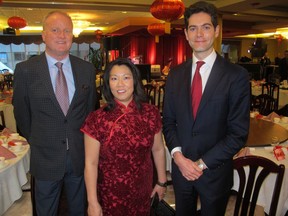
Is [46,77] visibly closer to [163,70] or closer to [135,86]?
[135,86]

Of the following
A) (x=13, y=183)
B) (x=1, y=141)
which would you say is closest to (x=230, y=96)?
(x=13, y=183)

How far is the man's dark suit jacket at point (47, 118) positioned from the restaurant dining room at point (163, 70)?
0.64 feet

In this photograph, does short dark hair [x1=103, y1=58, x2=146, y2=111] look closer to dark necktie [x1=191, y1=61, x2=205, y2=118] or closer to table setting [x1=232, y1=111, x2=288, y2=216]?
dark necktie [x1=191, y1=61, x2=205, y2=118]

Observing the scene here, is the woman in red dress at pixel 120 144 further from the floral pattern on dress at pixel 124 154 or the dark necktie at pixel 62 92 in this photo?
the dark necktie at pixel 62 92

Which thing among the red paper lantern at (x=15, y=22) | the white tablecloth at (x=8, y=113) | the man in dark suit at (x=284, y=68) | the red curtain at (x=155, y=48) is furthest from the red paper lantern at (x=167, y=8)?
the red curtain at (x=155, y=48)

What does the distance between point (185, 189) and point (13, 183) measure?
4.52 feet

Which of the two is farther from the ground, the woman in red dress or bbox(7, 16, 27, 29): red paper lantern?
bbox(7, 16, 27, 29): red paper lantern

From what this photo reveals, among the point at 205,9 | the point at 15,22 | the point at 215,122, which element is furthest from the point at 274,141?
the point at 15,22

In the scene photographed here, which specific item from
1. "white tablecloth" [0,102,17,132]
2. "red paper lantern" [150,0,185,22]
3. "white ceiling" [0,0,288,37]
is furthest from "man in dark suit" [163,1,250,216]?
"white ceiling" [0,0,288,37]

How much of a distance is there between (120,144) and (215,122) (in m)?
0.53

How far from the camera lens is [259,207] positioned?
2.14 meters

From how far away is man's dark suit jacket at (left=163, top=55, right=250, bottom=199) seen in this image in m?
1.49

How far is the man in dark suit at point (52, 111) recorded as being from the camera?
1.72 meters

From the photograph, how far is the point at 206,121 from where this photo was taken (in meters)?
1.53
